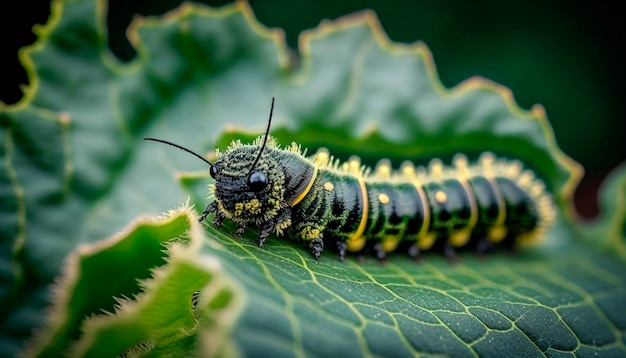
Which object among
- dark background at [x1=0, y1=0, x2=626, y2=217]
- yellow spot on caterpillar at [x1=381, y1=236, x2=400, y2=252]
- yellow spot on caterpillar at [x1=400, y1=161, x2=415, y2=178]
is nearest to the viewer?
yellow spot on caterpillar at [x1=381, y1=236, x2=400, y2=252]

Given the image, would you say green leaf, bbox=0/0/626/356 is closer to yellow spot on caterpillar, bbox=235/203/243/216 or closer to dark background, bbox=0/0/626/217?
yellow spot on caterpillar, bbox=235/203/243/216

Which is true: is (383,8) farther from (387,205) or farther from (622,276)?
(622,276)

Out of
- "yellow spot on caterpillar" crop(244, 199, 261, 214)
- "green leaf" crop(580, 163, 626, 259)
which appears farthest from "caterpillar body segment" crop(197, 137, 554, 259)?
"green leaf" crop(580, 163, 626, 259)

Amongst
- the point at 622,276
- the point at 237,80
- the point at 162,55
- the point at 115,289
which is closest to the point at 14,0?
the point at 162,55

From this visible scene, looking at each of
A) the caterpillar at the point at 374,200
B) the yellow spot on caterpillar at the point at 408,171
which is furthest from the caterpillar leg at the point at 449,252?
the yellow spot on caterpillar at the point at 408,171

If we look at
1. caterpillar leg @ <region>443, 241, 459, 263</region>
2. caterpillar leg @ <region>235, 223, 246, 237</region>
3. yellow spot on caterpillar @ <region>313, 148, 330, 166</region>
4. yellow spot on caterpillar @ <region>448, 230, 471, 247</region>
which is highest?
yellow spot on caterpillar @ <region>313, 148, 330, 166</region>

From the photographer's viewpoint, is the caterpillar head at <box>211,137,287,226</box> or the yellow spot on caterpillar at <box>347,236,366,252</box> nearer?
the caterpillar head at <box>211,137,287,226</box>

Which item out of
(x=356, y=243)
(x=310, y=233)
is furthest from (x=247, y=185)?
(x=356, y=243)
